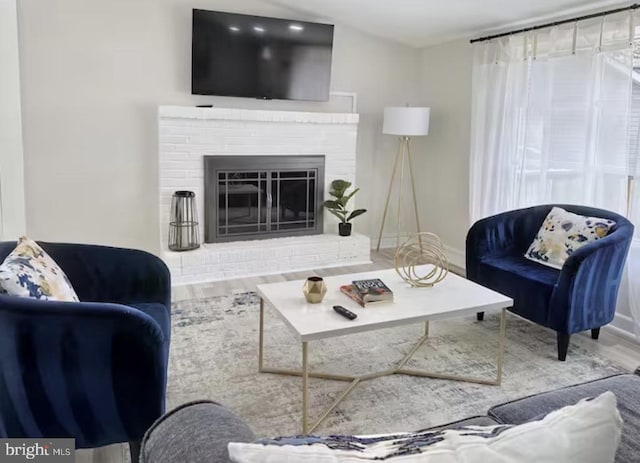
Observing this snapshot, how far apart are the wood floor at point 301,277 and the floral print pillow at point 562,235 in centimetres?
51

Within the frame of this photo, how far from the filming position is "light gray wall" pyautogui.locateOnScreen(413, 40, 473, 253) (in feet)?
16.0

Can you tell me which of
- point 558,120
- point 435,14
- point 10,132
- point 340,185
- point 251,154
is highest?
point 435,14

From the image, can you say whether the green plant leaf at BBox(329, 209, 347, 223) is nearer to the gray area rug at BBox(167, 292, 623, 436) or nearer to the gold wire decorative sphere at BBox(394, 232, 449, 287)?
the gray area rug at BBox(167, 292, 623, 436)

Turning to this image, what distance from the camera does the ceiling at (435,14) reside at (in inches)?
143

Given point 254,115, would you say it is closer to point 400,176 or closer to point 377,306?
point 400,176

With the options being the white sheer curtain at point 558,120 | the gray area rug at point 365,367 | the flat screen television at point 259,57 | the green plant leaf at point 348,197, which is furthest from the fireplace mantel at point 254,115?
the gray area rug at point 365,367

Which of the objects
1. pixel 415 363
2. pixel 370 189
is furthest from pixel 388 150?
pixel 415 363

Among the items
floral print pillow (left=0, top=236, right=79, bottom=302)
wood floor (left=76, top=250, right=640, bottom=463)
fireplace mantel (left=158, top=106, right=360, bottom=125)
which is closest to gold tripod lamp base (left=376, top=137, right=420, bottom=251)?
wood floor (left=76, top=250, right=640, bottom=463)

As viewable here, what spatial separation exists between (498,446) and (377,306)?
5.63 ft

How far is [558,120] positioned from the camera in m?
3.71

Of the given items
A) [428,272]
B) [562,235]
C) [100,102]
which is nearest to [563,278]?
[562,235]

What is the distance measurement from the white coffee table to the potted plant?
205 centimetres

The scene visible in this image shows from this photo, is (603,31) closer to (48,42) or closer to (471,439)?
(471,439)

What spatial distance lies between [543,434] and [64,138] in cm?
427
